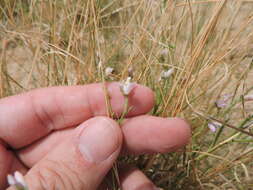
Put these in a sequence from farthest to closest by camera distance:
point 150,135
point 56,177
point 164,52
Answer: point 164,52 < point 150,135 < point 56,177

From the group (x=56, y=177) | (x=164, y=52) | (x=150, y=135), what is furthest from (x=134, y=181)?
(x=164, y=52)

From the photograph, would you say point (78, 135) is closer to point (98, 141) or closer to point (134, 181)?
point (98, 141)

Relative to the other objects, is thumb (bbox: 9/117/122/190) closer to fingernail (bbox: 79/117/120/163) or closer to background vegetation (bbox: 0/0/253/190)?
fingernail (bbox: 79/117/120/163)

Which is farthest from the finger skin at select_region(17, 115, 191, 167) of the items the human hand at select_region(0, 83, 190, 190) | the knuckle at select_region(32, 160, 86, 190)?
the knuckle at select_region(32, 160, 86, 190)

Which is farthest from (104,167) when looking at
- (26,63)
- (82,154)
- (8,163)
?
(26,63)

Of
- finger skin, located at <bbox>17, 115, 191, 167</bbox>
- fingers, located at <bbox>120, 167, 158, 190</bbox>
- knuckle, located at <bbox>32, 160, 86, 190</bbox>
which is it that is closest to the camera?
knuckle, located at <bbox>32, 160, 86, 190</bbox>

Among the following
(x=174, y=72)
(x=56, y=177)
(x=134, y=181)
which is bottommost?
(x=134, y=181)

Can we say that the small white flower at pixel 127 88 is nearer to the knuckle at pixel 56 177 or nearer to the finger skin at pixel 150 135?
the finger skin at pixel 150 135

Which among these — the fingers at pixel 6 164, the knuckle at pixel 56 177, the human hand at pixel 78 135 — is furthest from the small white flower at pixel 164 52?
the fingers at pixel 6 164
